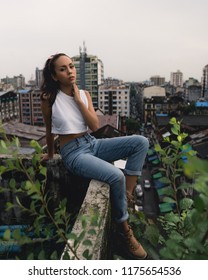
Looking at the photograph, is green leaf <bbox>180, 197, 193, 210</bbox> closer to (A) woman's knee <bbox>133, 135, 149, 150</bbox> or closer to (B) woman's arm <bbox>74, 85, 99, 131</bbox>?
(A) woman's knee <bbox>133, 135, 149, 150</bbox>

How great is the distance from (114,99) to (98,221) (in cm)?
6115

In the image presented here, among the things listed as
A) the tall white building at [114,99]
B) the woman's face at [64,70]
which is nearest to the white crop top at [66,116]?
the woman's face at [64,70]

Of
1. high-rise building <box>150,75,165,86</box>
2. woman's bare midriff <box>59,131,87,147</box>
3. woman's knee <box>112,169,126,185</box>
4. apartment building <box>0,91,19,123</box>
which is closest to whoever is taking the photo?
woman's knee <box>112,169,126,185</box>

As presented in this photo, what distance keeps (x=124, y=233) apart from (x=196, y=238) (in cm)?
118

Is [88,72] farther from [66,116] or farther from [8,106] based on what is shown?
[66,116]

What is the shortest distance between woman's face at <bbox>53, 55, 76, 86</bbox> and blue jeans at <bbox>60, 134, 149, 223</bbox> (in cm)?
43

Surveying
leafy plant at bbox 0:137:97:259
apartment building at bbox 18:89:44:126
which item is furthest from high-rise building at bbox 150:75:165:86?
leafy plant at bbox 0:137:97:259

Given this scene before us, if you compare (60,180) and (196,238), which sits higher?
(196,238)

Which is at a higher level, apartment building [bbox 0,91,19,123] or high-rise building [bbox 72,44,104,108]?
high-rise building [bbox 72,44,104,108]

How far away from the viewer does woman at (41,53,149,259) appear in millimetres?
2363
